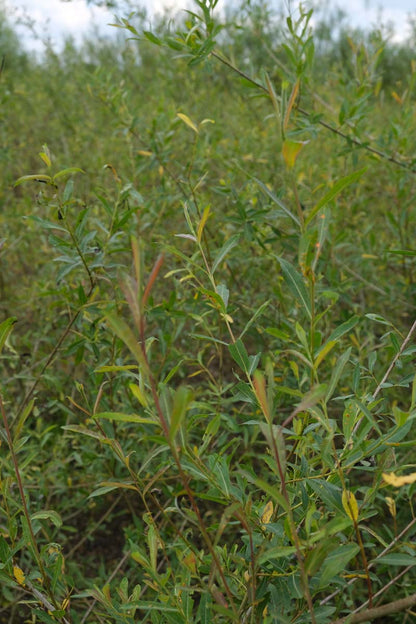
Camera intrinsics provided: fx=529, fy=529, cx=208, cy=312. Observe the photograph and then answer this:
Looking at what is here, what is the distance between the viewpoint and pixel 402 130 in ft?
6.79

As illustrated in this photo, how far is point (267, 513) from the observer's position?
0.91 meters

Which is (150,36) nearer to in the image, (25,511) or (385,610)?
(25,511)

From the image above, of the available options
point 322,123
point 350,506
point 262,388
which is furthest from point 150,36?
point 350,506

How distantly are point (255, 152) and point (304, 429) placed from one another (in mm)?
2263

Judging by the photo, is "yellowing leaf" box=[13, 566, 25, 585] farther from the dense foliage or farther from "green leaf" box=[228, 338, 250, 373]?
"green leaf" box=[228, 338, 250, 373]

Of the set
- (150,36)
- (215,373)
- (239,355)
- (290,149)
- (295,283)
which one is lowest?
(215,373)

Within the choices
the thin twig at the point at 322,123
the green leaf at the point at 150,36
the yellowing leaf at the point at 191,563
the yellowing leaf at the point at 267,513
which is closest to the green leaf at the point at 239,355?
the yellowing leaf at the point at 267,513

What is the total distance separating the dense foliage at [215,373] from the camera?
80cm

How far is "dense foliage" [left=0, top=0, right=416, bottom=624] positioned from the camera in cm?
80

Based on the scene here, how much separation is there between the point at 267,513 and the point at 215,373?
1634mm

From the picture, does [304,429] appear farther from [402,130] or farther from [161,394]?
[402,130]

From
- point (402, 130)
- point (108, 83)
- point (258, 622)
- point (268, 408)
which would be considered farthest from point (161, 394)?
point (108, 83)

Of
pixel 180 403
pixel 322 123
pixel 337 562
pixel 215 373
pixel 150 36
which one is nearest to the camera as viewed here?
pixel 180 403

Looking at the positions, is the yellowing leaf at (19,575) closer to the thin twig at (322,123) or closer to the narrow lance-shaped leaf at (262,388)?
the narrow lance-shaped leaf at (262,388)
